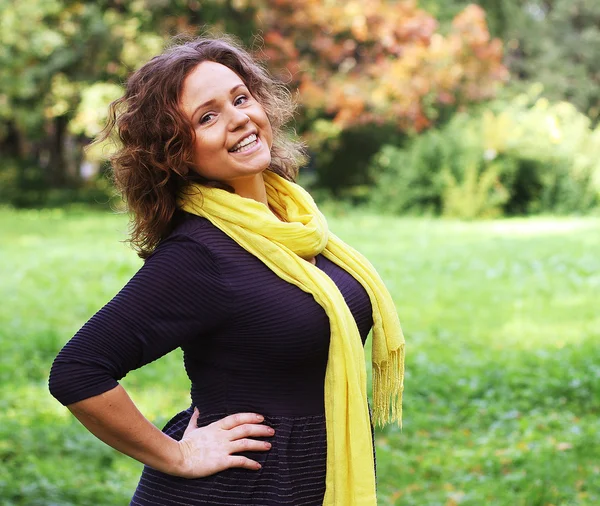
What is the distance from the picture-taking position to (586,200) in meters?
16.7

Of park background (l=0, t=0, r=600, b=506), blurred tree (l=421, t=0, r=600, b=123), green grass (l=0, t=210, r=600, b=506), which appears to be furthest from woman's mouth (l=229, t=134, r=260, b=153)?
blurred tree (l=421, t=0, r=600, b=123)

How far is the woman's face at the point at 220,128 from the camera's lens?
76.7 inches

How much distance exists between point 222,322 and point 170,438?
27cm

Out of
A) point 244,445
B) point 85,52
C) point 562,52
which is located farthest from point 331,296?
point 562,52

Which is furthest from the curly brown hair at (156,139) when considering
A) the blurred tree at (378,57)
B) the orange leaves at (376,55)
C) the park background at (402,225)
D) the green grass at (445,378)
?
the orange leaves at (376,55)

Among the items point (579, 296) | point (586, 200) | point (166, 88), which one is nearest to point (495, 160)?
point (586, 200)

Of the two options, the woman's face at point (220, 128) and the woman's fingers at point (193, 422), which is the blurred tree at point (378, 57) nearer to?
the woman's face at point (220, 128)

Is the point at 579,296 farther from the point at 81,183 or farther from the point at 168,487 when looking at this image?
the point at 81,183

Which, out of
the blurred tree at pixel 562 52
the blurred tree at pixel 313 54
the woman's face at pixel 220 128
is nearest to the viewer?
the woman's face at pixel 220 128

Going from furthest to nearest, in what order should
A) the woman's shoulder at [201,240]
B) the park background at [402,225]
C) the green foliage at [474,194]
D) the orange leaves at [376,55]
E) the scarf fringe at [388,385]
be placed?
the orange leaves at [376,55], the green foliage at [474,194], the park background at [402,225], the scarf fringe at [388,385], the woman's shoulder at [201,240]

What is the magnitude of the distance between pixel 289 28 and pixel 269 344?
16.2 meters

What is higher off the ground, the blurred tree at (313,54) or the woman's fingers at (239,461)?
the blurred tree at (313,54)

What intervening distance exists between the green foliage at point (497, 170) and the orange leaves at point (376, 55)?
97cm

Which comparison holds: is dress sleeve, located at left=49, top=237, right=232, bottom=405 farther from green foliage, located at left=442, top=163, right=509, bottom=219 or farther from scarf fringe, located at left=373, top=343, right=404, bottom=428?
green foliage, located at left=442, top=163, right=509, bottom=219
